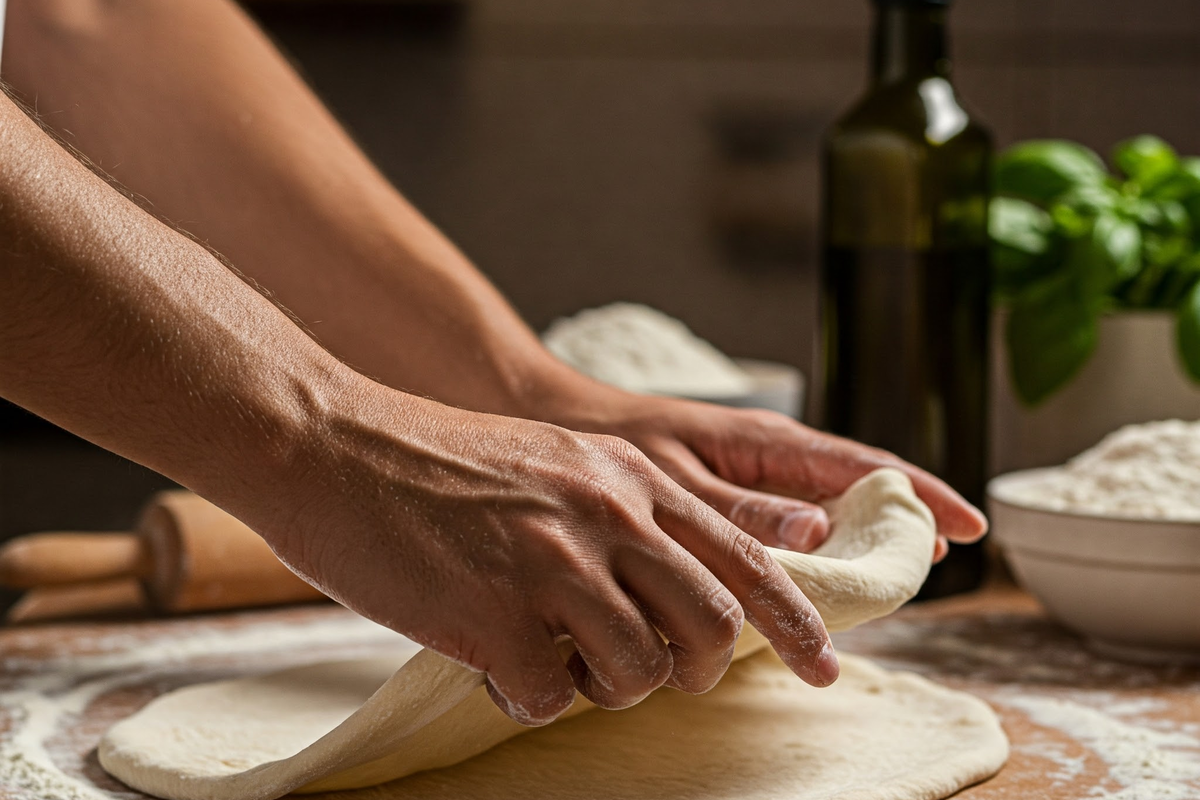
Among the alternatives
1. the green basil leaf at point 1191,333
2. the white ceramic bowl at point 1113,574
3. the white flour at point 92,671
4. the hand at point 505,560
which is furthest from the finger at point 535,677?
the green basil leaf at point 1191,333

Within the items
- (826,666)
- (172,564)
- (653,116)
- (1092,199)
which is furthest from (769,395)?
(653,116)

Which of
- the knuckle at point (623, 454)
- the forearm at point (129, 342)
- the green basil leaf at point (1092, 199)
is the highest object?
the green basil leaf at point (1092, 199)

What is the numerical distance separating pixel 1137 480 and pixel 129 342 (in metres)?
0.80

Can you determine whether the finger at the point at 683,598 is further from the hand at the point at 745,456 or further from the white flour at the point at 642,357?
the white flour at the point at 642,357

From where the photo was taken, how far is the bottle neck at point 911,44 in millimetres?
1213

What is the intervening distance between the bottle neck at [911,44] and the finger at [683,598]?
0.82 m

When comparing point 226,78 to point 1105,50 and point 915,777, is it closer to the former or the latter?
point 915,777

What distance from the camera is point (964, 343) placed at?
3.96 ft

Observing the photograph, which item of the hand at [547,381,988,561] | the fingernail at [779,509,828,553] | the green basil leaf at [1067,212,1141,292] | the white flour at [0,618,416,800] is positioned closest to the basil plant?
the green basil leaf at [1067,212,1141,292]

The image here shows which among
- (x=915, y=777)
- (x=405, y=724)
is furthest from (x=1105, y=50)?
(x=405, y=724)

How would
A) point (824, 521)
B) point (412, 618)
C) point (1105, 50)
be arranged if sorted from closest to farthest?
point (412, 618), point (824, 521), point (1105, 50)

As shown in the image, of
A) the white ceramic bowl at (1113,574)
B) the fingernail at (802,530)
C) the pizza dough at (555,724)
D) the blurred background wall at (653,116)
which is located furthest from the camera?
the blurred background wall at (653,116)

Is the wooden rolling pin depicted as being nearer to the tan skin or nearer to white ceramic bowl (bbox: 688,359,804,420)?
white ceramic bowl (bbox: 688,359,804,420)

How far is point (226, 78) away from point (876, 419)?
0.68 m
